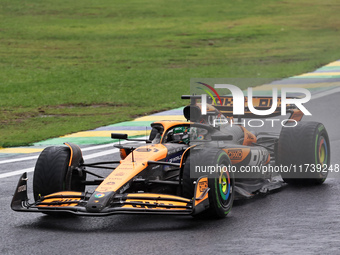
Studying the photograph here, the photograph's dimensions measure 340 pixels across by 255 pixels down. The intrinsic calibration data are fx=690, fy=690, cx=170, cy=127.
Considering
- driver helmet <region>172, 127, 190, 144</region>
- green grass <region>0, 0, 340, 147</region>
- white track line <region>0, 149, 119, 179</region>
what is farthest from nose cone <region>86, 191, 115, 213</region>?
green grass <region>0, 0, 340, 147</region>

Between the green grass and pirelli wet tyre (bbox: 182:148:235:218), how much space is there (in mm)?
7078

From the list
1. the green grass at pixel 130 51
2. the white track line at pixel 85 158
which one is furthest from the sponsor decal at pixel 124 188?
the green grass at pixel 130 51

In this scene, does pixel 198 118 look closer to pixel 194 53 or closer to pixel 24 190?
pixel 24 190

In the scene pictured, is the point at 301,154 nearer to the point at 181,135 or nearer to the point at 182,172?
the point at 181,135

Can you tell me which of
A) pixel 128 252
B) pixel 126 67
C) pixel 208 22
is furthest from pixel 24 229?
pixel 208 22

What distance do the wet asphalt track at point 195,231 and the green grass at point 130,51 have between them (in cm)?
655

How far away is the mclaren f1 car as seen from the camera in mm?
7602

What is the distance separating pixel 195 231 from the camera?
7.51 m

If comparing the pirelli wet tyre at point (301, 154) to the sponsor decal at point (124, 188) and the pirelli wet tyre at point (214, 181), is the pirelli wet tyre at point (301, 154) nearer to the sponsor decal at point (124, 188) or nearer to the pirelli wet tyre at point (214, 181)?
the pirelli wet tyre at point (214, 181)

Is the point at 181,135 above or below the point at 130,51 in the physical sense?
below

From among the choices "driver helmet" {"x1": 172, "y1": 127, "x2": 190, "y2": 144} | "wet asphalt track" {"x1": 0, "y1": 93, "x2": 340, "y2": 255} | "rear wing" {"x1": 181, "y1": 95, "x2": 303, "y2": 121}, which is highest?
"rear wing" {"x1": 181, "y1": 95, "x2": 303, "y2": 121}

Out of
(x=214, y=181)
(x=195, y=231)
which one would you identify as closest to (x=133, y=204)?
(x=195, y=231)

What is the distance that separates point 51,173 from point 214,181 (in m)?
2.02

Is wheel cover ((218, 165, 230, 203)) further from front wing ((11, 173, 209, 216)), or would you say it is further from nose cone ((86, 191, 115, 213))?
nose cone ((86, 191, 115, 213))
